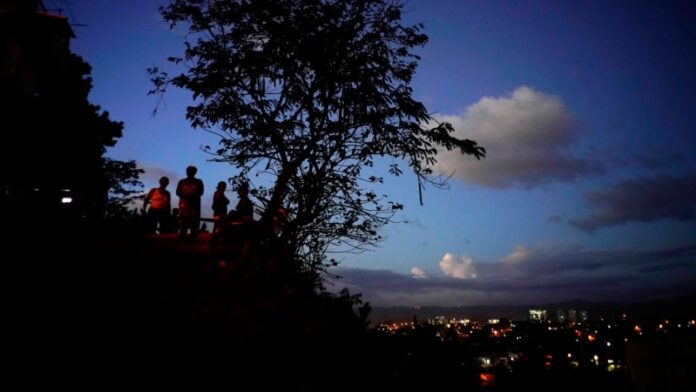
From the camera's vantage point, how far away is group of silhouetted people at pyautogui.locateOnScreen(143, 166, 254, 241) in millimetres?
10594

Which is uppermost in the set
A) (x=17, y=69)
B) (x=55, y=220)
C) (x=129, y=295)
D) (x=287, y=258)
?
(x=17, y=69)

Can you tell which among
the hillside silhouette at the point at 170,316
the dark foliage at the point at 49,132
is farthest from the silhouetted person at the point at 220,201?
the dark foliage at the point at 49,132

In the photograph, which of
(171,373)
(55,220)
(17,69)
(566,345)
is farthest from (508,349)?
(17,69)

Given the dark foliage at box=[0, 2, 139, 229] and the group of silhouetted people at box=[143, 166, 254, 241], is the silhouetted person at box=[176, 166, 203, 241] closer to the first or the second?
the group of silhouetted people at box=[143, 166, 254, 241]

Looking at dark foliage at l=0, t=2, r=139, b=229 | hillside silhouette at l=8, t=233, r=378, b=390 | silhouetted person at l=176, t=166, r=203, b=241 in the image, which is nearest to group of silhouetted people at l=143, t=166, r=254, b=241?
silhouetted person at l=176, t=166, r=203, b=241

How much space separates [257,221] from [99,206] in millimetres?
8630

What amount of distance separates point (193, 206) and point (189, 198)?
253mm

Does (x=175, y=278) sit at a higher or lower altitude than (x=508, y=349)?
higher

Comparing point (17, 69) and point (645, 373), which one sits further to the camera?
point (17, 69)

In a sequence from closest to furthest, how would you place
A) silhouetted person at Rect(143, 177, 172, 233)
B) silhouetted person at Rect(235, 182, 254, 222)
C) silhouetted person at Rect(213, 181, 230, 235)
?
silhouetted person at Rect(235, 182, 254, 222), silhouetted person at Rect(213, 181, 230, 235), silhouetted person at Rect(143, 177, 172, 233)

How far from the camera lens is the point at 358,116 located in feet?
34.2

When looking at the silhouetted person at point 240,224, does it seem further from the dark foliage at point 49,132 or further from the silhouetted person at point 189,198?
the dark foliage at point 49,132

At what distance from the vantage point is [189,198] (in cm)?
1061

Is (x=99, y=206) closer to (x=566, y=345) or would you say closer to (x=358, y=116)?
(x=358, y=116)
